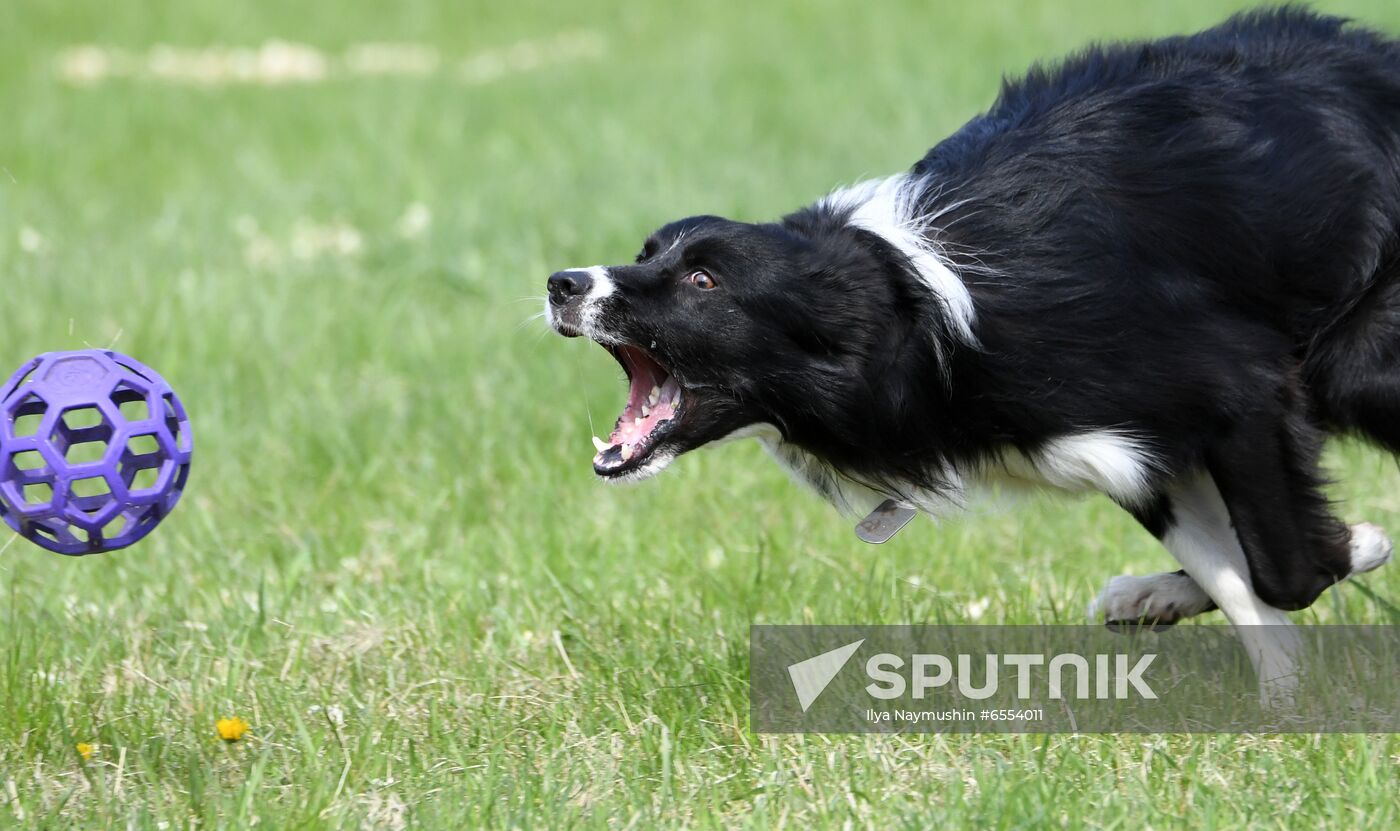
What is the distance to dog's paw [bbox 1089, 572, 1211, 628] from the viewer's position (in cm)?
397

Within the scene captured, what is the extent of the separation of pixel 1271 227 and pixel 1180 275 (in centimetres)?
25

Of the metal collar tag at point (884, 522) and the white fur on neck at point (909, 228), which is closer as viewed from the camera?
the white fur on neck at point (909, 228)

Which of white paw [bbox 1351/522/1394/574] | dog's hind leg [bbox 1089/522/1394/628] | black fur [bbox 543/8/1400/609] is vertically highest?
black fur [bbox 543/8/1400/609]

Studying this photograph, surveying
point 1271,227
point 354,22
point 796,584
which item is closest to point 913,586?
point 796,584

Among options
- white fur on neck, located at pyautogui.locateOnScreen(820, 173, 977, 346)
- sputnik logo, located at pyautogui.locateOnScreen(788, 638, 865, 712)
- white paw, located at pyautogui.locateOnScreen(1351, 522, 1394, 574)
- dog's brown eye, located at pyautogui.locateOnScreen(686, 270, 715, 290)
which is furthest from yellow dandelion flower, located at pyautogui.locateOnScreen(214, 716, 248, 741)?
white paw, located at pyautogui.locateOnScreen(1351, 522, 1394, 574)

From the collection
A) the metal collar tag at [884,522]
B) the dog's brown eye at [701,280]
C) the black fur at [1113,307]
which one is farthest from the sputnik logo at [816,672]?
the dog's brown eye at [701,280]

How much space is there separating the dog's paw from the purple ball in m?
2.18

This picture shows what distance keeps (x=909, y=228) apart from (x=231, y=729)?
177 cm

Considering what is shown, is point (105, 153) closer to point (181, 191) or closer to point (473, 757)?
point (181, 191)

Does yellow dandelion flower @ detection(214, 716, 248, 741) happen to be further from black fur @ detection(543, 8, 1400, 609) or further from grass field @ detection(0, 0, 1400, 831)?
black fur @ detection(543, 8, 1400, 609)

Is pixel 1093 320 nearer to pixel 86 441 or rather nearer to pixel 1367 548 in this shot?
pixel 1367 548

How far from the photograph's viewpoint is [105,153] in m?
9.49

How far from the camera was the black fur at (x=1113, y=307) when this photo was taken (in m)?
3.40

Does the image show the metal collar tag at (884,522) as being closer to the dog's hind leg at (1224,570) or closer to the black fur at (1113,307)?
the black fur at (1113,307)
